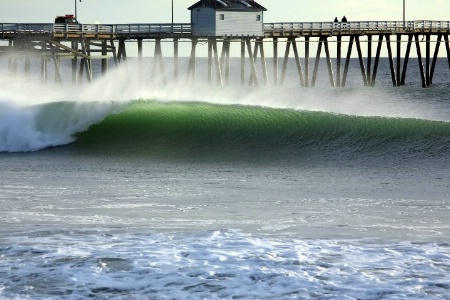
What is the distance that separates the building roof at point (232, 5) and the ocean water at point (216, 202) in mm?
16327

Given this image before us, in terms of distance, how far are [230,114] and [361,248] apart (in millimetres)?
18430

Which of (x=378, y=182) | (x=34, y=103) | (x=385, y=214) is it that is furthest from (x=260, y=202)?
(x=34, y=103)

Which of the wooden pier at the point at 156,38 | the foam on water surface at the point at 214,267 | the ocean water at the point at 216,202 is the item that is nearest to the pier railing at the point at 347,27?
the wooden pier at the point at 156,38

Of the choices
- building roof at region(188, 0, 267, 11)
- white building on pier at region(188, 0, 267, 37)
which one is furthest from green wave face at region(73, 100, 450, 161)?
building roof at region(188, 0, 267, 11)

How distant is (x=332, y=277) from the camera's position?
10.5 metres

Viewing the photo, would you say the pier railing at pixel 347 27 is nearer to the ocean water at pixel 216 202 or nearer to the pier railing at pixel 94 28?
the pier railing at pixel 94 28

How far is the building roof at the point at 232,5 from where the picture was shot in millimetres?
48156

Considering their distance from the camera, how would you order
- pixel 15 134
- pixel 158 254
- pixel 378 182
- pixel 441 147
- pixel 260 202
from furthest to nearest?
pixel 15 134 → pixel 441 147 → pixel 378 182 → pixel 260 202 → pixel 158 254

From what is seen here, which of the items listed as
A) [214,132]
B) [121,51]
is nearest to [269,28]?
[121,51]

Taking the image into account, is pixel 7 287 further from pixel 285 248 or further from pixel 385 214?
pixel 385 214

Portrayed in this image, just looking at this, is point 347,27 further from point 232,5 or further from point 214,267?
point 214,267

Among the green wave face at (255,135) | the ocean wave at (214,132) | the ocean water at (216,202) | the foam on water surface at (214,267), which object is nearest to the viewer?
the foam on water surface at (214,267)

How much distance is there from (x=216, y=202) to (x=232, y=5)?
33.9 meters

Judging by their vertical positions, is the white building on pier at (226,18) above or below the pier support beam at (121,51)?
above
